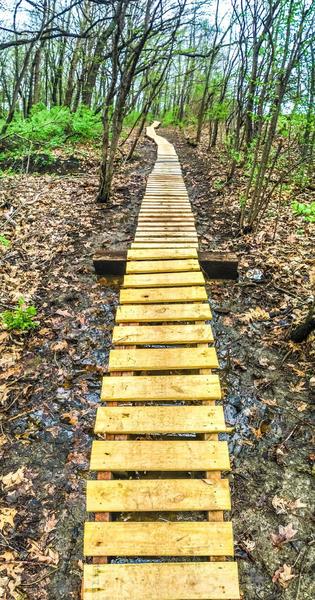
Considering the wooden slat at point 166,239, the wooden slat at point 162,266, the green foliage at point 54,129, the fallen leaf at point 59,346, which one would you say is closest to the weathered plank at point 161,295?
the wooden slat at point 162,266

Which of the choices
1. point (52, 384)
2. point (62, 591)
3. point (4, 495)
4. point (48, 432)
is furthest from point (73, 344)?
point (62, 591)

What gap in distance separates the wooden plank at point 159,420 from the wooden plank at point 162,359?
52 centimetres

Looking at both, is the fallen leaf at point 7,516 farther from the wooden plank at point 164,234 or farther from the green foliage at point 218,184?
the green foliage at point 218,184

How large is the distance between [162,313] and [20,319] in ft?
7.09

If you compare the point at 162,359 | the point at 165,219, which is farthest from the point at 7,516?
the point at 165,219

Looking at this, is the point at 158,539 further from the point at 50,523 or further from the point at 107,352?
the point at 107,352

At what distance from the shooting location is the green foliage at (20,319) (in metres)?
5.24

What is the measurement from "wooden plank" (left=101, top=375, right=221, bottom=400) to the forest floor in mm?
625

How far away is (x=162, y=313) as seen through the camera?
473cm

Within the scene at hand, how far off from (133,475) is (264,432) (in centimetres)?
149

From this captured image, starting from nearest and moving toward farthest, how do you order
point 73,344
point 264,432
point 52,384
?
point 264,432 < point 52,384 < point 73,344

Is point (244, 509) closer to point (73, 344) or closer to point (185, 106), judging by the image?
point (73, 344)

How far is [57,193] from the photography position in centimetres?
979

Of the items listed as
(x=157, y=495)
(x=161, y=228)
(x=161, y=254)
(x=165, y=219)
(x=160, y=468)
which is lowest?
(x=157, y=495)
